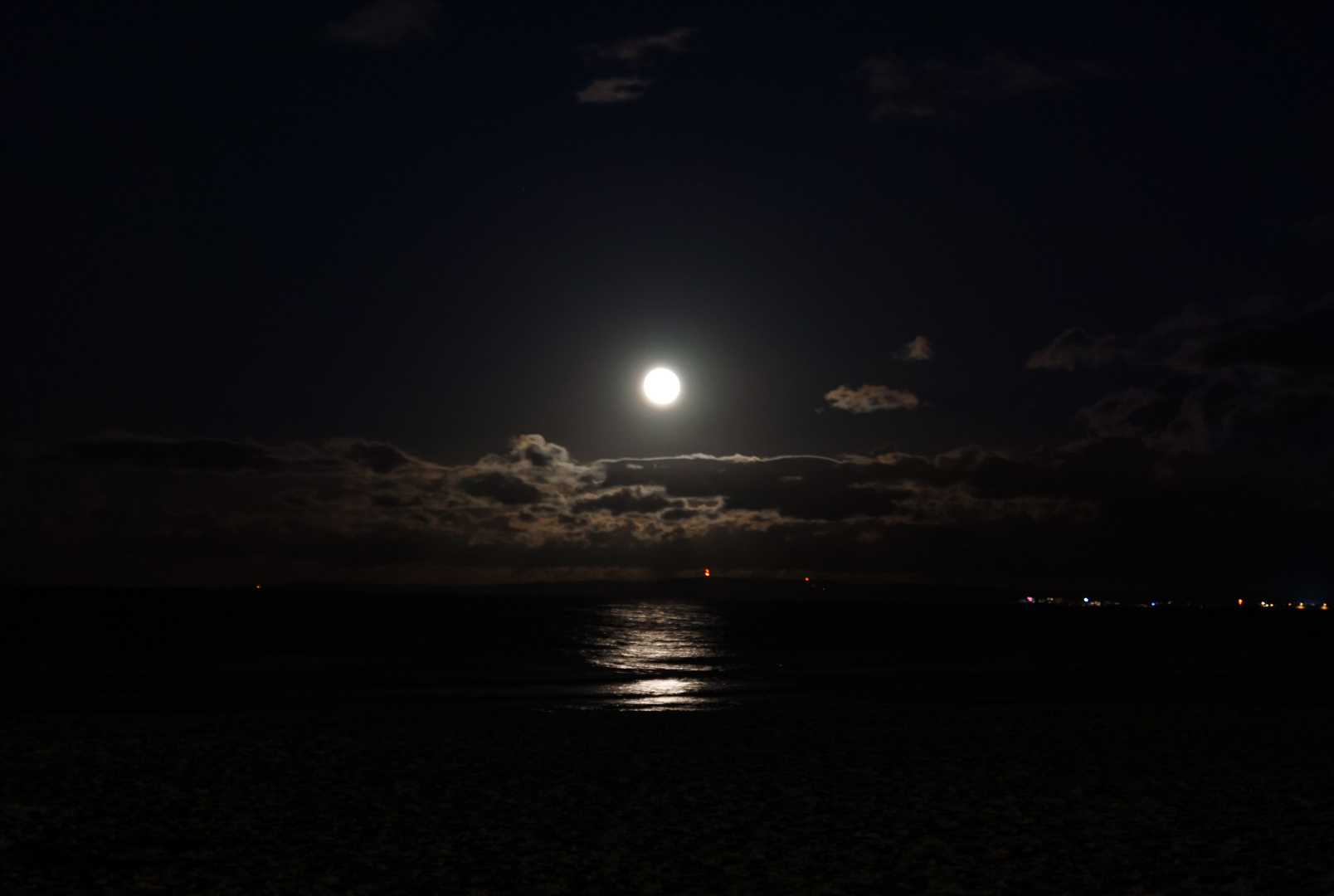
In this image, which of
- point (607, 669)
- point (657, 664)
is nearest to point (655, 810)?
point (607, 669)

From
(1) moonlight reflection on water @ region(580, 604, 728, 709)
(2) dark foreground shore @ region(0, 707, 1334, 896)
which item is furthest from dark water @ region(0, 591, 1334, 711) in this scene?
(2) dark foreground shore @ region(0, 707, 1334, 896)

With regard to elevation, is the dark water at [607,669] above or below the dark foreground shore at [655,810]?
below

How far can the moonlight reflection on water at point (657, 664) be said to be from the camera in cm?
4294

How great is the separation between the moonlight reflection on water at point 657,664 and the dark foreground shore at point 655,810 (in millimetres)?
15302

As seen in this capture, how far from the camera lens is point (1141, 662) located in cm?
7931

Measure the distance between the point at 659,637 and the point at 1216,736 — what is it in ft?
308

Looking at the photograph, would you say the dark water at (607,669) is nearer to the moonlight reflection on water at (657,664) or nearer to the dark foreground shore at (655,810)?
the moonlight reflection on water at (657,664)

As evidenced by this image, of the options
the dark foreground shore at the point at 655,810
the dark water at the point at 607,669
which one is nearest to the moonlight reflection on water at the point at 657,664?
the dark water at the point at 607,669

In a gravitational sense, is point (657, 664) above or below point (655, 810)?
below

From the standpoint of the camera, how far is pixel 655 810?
16750 mm

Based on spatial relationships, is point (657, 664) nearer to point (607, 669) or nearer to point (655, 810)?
point (607, 669)

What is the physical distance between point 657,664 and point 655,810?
55.7 metres

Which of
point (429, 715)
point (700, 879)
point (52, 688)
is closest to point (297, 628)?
point (52, 688)

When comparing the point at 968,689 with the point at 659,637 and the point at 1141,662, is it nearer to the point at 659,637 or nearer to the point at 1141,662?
the point at 1141,662
